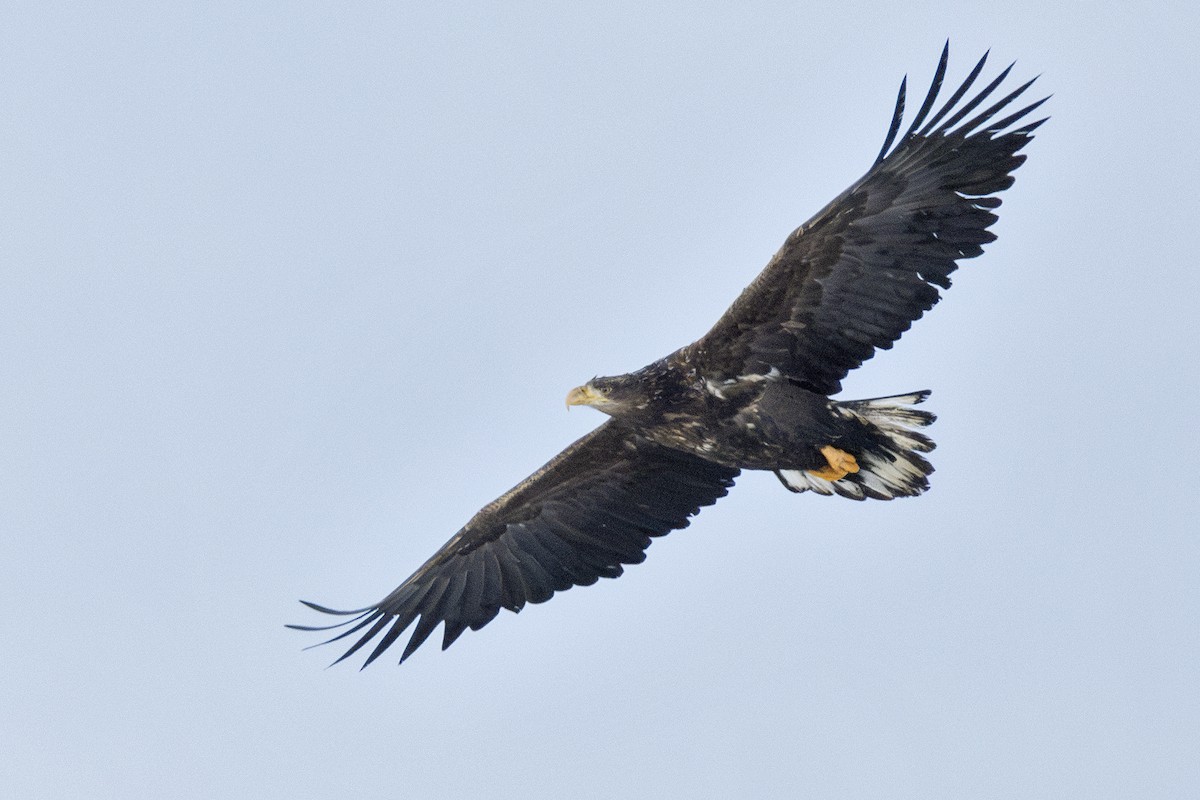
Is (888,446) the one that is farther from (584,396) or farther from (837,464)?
(584,396)

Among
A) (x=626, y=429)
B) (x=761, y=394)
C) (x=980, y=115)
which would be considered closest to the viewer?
(x=980, y=115)

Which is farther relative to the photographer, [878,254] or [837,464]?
[837,464]

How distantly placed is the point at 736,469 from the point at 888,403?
5.16 feet

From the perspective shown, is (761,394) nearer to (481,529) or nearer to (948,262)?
(948,262)

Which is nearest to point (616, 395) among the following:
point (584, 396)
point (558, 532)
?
point (584, 396)

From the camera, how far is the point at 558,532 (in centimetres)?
1381

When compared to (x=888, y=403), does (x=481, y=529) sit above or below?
above

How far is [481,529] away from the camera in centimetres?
1378

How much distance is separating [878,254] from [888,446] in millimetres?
1547

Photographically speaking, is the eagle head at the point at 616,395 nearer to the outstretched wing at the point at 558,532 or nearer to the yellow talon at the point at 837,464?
the outstretched wing at the point at 558,532

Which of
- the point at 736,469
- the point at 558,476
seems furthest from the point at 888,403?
the point at 558,476

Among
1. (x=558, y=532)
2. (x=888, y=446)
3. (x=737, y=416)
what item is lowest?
(x=888, y=446)

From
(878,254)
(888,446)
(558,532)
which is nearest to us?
(878,254)

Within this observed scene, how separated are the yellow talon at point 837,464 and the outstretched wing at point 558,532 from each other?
3.38 feet
